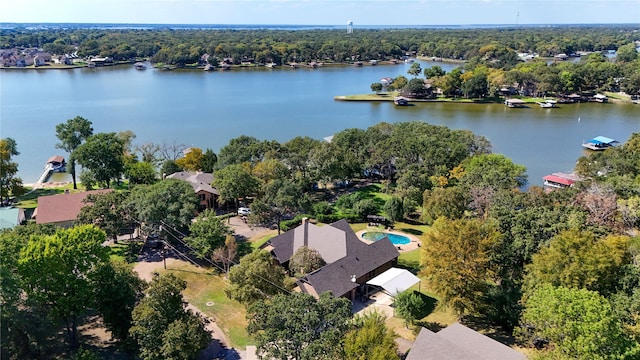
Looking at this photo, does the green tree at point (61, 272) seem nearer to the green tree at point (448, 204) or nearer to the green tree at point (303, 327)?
the green tree at point (303, 327)

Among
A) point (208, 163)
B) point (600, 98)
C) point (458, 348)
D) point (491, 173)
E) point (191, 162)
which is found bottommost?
point (458, 348)

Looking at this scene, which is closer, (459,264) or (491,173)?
(459,264)

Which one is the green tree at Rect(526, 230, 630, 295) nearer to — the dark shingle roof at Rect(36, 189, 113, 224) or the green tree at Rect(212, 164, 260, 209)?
the green tree at Rect(212, 164, 260, 209)

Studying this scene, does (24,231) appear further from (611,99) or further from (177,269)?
(611,99)

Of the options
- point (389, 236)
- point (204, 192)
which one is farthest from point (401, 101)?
point (204, 192)

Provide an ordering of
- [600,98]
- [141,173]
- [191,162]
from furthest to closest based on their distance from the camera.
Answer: [600,98] < [191,162] < [141,173]

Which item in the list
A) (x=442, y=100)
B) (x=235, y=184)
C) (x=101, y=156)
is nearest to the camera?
(x=235, y=184)

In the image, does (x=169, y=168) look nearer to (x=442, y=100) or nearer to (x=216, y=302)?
(x=216, y=302)

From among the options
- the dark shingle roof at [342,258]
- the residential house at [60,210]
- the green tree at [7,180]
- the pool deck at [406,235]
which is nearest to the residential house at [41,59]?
the green tree at [7,180]
